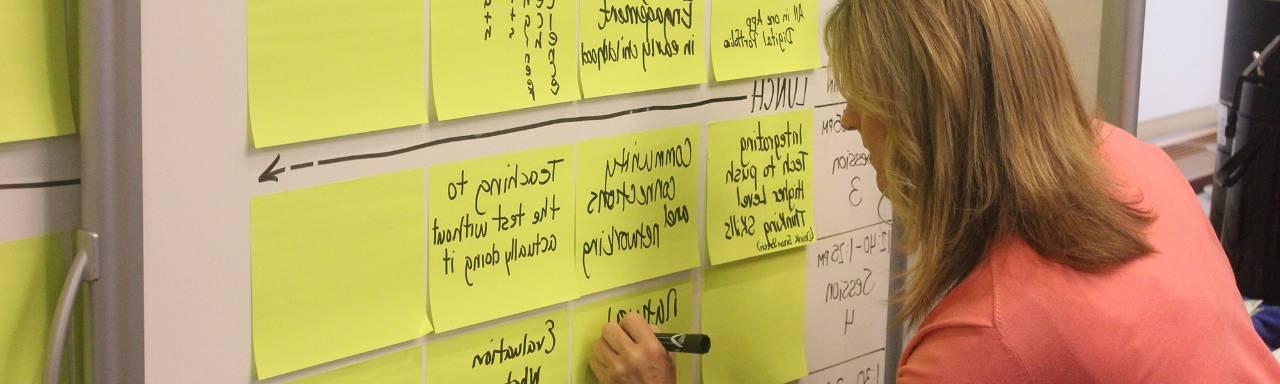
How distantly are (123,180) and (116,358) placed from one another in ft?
0.46

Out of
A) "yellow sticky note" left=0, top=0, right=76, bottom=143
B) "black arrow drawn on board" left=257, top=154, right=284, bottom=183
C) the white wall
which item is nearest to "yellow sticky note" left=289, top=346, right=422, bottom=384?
"black arrow drawn on board" left=257, top=154, right=284, bottom=183

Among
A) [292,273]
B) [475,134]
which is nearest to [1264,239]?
[475,134]

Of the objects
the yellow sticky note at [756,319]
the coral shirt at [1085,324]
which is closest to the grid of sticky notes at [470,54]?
the yellow sticky note at [756,319]

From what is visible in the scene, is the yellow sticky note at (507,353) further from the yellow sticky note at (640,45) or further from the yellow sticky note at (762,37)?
the yellow sticky note at (762,37)

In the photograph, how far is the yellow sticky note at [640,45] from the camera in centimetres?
129

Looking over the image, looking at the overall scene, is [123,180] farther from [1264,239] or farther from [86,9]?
[1264,239]

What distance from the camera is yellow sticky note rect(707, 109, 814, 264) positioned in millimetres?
1482

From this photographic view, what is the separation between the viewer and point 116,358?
3.22 feet

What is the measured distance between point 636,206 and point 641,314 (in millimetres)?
127

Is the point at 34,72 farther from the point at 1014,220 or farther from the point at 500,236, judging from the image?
the point at 1014,220

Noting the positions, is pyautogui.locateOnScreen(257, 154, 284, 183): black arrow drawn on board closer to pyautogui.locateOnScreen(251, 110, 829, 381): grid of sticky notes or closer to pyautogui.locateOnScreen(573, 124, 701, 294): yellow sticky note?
pyautogui.locateOnScreen(251, 110, 829, 381): grid of sticky notes

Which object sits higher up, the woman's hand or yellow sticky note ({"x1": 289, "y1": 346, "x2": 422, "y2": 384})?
yellow sticky note ({"x1": 289, "y1": 346, "x2": 422, "y2": 384})

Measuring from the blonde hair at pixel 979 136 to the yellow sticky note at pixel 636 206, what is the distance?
251mm

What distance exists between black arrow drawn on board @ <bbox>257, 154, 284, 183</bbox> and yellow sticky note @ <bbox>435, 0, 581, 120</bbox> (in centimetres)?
16
